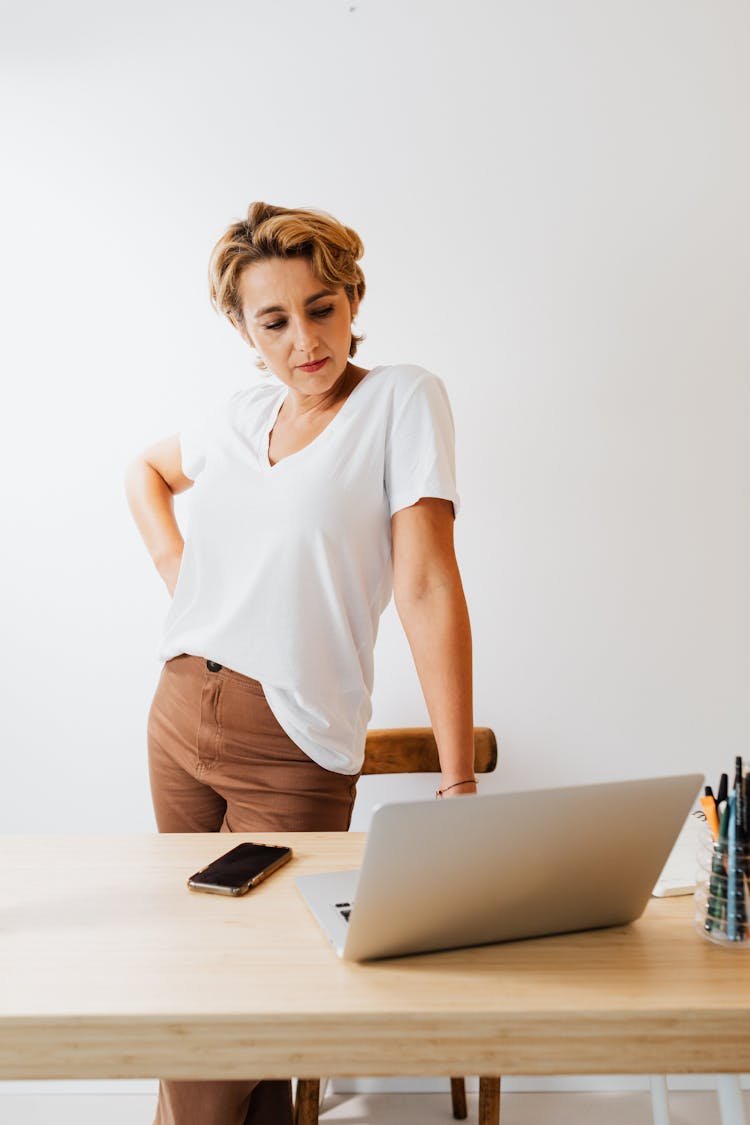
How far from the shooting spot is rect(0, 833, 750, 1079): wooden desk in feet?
2.01

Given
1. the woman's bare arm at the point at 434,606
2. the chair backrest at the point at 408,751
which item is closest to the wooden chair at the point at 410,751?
the chair backrest at the point at 408,751

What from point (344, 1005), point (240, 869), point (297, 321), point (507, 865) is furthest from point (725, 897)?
point (297, 321)

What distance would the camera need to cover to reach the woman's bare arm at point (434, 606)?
1182 millimetres

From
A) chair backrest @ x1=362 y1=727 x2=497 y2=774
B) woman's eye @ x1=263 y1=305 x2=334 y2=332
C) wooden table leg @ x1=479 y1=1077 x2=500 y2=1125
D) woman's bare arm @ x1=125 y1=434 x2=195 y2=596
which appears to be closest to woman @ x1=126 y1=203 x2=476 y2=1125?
woman's eye @ x1=263 y1=305 x2=334 y2=332

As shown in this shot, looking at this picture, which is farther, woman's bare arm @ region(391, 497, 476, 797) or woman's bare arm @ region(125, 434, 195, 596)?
woman's bare arm @ region(125, 434, 195, 596)

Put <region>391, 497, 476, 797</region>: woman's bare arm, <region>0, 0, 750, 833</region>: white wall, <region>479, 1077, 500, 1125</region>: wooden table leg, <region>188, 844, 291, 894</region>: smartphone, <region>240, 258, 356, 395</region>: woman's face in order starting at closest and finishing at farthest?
1. <region>188, 844, 291, 894</region>: smartphone
2. <region>391, 497, 476, 797</region>: woman's bare arm
3. <region>240, 258, 356, 395</region>: woman's face
4. <region>479, 1077, 500, 1125</region>: wooden table leg
5. <region>0, 0, 750, 833</region>: white wall

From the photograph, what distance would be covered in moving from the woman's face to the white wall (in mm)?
578

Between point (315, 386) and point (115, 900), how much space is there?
2.51 feet

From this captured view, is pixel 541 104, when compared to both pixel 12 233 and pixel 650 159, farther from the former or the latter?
pixel 12 233

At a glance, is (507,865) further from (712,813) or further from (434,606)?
(434,606)

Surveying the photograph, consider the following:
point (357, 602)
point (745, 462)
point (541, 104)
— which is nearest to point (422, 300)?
point (541, 104)

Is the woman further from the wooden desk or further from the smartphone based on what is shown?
the wooden desk

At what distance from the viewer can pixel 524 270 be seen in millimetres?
1855

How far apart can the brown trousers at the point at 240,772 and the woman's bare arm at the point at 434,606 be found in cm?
20
